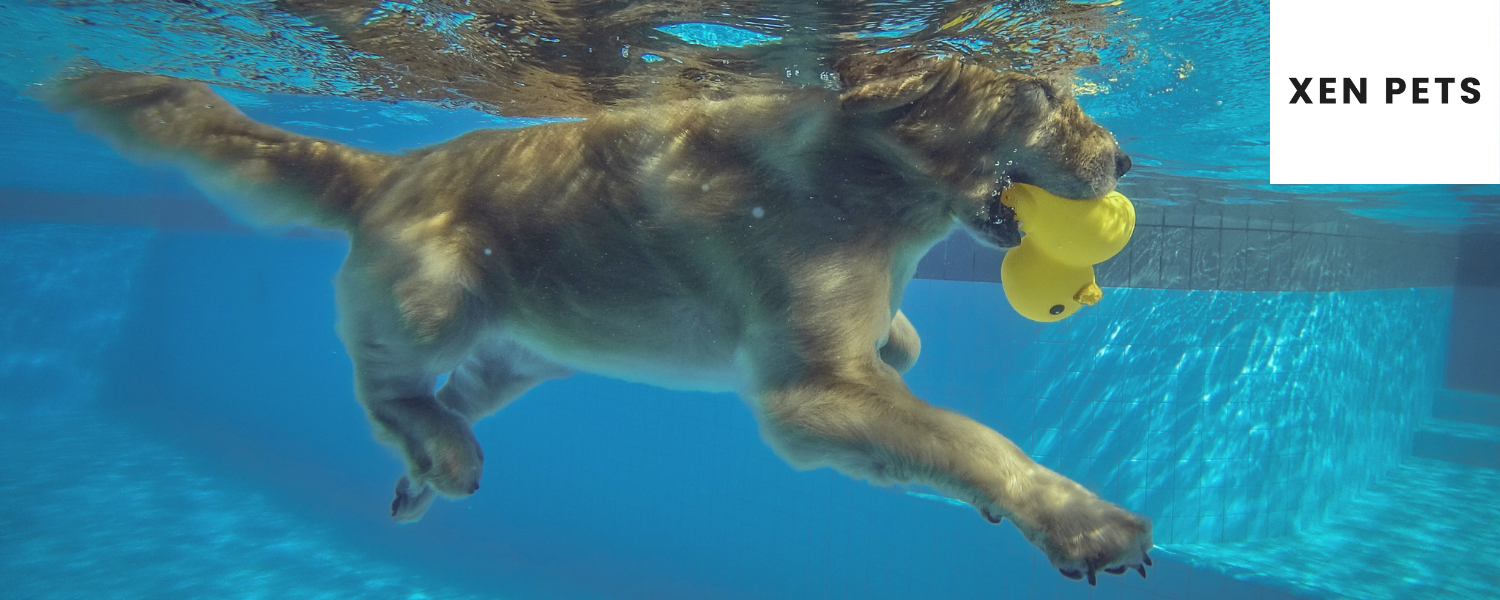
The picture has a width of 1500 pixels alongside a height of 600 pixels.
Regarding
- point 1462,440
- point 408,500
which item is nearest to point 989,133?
point 408,500

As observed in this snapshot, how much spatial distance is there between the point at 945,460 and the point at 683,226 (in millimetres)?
1500

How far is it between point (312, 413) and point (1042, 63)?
91.5 feet

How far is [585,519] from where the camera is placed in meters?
16.7

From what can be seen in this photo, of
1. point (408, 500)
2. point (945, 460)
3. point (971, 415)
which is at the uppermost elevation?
point (945, 460)

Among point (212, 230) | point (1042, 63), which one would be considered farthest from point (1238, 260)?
point (212, 230)

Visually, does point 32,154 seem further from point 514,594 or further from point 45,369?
point 514,594

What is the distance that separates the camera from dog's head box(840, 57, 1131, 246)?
3416 millimetres

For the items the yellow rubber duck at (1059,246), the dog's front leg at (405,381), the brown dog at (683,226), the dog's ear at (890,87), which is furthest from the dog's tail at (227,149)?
the yellow rubber duck at (1059,246)

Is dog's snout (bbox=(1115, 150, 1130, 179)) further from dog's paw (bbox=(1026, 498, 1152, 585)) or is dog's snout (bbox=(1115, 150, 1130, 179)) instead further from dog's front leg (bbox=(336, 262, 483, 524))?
dog's front leg (bbox=(336, 262, 483, 524))

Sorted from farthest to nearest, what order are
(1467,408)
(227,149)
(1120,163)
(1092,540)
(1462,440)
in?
1. (1467,408)
2. (1462,440)
3. (227,149)
4. (1120,163)
5. (1092,540)

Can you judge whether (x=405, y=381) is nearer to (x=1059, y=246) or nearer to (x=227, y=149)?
(x=227, y=149)

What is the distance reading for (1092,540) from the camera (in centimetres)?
274

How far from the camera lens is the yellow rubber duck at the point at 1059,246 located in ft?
10.9

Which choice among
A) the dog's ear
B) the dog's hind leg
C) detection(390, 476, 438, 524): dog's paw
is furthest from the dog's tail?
the dog's hind leg
